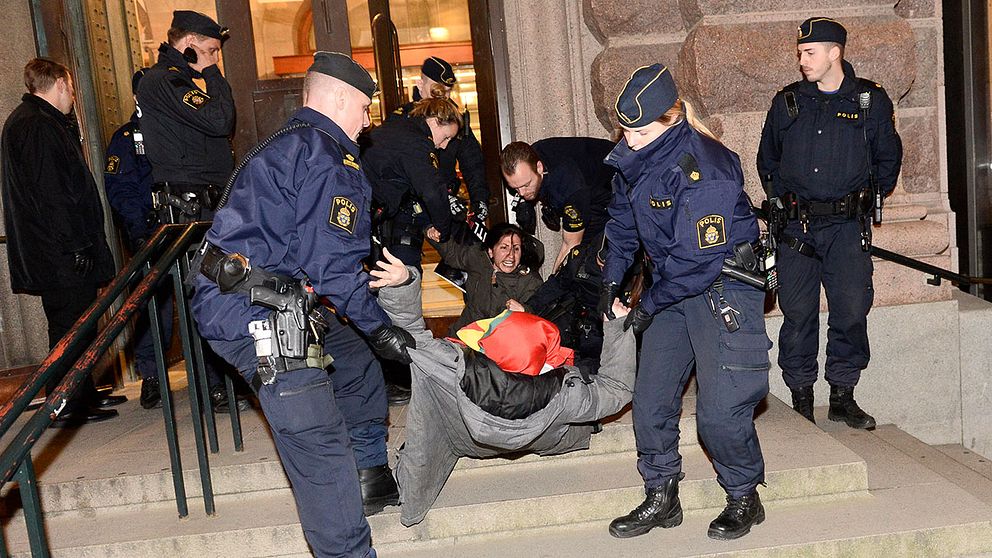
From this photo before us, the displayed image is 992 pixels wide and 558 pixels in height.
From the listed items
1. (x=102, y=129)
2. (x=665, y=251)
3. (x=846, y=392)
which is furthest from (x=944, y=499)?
(x=102, y=129)

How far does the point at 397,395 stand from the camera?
4.92 metres

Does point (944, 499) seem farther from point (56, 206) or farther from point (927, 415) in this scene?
point (56, 206)

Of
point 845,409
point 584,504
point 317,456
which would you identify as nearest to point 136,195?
point 317,456

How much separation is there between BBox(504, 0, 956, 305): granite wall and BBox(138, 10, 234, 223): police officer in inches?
78.2

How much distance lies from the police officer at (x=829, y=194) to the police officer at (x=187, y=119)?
304cm

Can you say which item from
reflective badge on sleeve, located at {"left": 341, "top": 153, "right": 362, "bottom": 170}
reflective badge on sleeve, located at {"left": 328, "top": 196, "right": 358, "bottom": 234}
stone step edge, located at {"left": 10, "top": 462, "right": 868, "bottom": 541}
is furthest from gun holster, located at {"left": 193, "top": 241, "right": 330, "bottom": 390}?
stone step edge, located at {"left": 10, "top": 462, "right": 868, "bottom": 541}

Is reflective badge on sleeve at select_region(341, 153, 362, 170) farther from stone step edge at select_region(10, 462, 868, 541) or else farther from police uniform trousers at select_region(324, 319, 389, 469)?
stone step edge at select_region(10, 462, 868, 541)

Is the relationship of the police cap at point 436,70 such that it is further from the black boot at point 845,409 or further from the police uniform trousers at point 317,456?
the black boot at point 845,409

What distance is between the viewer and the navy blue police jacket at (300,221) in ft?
8.98

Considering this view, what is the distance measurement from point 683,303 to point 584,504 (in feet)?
3.19

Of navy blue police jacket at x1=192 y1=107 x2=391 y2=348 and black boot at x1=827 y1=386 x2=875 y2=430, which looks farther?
black boot at x1=827 y1=386 x2=875 y2=430

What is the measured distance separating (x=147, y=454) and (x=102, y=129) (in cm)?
279

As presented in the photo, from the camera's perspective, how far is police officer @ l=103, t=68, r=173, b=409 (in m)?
5.04

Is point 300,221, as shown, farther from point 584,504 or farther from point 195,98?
point 195,98
